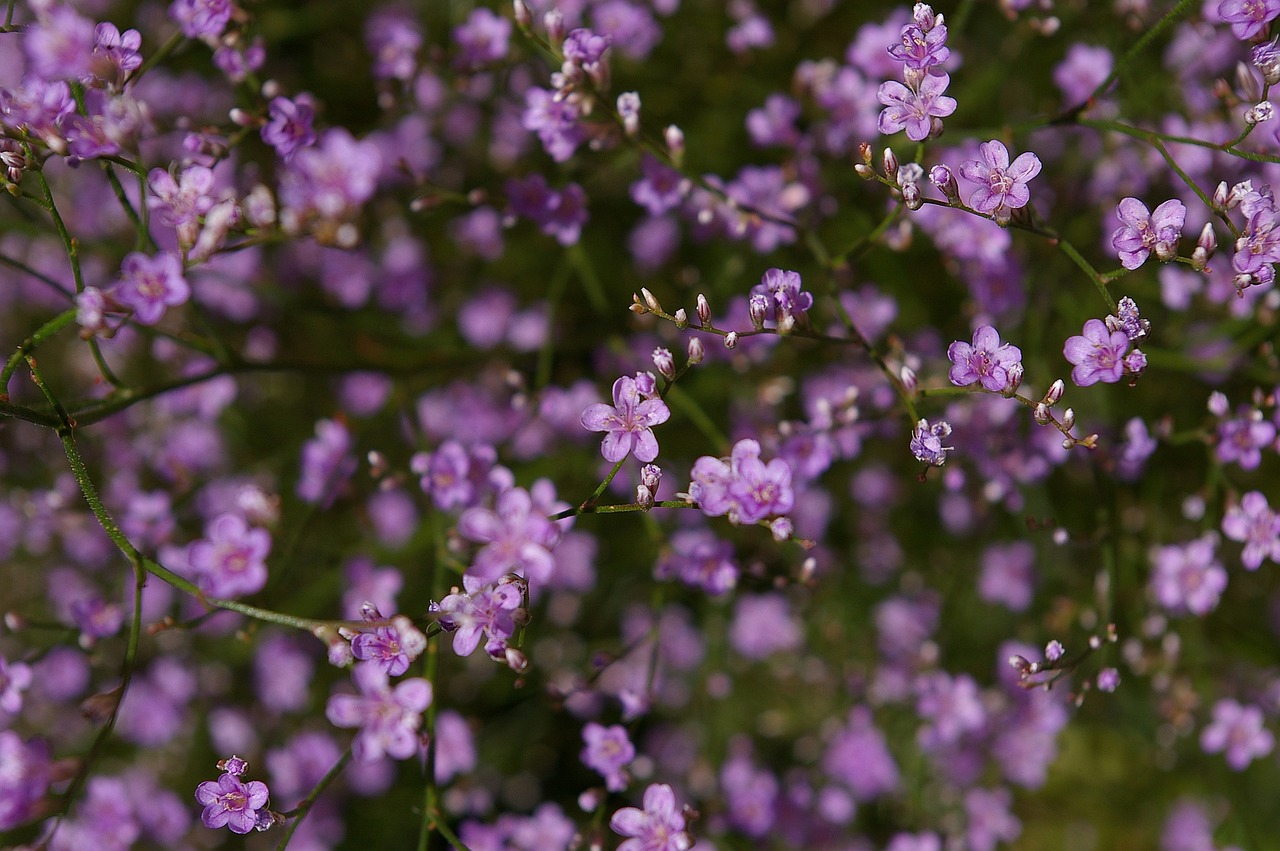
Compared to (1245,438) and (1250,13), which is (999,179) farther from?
(1245,438)

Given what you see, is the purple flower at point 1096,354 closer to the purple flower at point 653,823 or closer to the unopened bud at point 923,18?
the unopened bud at point 923,18

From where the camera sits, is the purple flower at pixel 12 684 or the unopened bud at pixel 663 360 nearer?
the unopened bud at pixel 663 360

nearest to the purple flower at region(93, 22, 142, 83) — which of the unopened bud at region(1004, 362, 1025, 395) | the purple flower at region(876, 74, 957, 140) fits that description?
the purple flower at region(876, 74, 957, 140)

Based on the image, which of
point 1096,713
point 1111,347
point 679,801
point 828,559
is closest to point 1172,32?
point 1111,347

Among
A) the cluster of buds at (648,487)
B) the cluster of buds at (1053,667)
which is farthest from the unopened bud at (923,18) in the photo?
the cluster of buds at (1053,667)

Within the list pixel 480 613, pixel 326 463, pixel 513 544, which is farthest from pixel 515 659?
pixel 326 463

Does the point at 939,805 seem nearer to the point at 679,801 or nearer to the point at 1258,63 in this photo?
the point at 679,801
